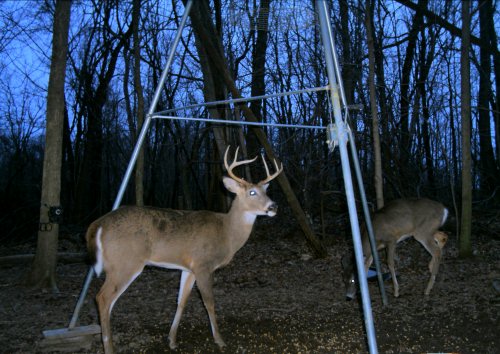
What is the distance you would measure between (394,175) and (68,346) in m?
9.55

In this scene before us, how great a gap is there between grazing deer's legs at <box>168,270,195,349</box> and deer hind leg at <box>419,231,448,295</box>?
11.6 ft

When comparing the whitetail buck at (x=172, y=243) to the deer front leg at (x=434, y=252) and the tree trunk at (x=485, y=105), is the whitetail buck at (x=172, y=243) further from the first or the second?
the tree trunk at (x=485, y=105)

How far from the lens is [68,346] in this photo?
4.77m

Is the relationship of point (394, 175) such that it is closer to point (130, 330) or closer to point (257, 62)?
point (257, 62)

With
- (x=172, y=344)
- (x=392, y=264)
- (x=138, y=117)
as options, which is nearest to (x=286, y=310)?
(x=172, y=344)

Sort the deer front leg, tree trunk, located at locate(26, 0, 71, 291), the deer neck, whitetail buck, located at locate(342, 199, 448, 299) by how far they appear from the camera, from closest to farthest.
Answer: the deer neck → the deer front leg → tree trunk, located at locate(26, 0, 71, 291) → whitetail buck, located at locate(342, 199, 448, 299)

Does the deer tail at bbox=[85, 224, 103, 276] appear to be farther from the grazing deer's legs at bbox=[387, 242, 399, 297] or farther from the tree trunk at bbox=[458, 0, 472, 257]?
the tree trunk at bbox=[458, 0, 472, 257]

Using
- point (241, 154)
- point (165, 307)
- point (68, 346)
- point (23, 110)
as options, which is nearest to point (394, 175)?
point (241, 154)

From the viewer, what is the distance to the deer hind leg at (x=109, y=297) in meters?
4.66

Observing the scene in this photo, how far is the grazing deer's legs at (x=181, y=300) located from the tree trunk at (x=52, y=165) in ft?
8.77

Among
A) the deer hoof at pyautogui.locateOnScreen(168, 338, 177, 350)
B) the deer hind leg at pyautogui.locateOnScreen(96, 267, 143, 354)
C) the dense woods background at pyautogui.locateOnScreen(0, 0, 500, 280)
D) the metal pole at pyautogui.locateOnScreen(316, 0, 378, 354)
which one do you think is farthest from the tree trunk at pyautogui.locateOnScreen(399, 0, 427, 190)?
the deer hind leg at pyautogui.locateOnScreen(96, 267, 143, 354)

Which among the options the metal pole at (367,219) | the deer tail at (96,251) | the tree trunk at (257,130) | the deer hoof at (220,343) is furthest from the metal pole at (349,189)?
the tree trunk at (257,130)

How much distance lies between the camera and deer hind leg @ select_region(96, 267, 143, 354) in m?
4.66

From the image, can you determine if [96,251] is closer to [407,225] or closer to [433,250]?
[407,225]
